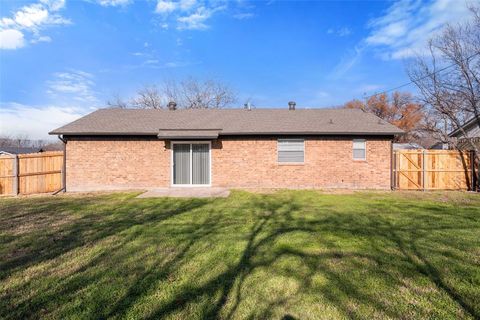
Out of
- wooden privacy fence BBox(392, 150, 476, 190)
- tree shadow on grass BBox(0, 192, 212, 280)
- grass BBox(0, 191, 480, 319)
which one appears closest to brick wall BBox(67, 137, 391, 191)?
wooden privacy fence BBox(392, 150, 476, 190)

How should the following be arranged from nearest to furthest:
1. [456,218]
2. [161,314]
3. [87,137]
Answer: [161,314] < [456,218] < [87,137]

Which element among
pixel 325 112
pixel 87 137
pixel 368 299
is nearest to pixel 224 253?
pixel 368 299

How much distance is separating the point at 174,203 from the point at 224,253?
491 cm

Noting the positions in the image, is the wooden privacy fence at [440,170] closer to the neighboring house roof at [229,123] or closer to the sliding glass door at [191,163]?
the neighboring house roof at [229,123]

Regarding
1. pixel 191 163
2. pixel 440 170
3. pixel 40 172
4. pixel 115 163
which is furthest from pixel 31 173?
pixel 440 170

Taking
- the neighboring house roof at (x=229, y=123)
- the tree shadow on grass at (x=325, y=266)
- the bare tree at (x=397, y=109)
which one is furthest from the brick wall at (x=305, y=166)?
the bare tree at (x=397, y=109)

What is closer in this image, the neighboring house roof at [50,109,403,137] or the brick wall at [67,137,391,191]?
the neighboring house roof at [50,109,403,137]

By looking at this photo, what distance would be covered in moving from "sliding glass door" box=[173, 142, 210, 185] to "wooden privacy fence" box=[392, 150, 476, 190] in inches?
377

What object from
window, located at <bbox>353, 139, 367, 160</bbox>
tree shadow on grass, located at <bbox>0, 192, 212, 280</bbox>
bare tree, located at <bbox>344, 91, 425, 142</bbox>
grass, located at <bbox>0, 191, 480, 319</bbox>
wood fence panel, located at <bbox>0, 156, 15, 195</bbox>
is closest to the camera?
grass, located at <bbox>0, 191, 480, 319</bbox>

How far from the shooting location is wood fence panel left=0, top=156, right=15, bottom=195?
10.9 meters

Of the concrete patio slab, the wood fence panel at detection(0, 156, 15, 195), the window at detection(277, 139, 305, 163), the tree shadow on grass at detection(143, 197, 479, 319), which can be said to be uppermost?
the window at detection(277, 139, 305, 163)

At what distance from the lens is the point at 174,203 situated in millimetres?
8922

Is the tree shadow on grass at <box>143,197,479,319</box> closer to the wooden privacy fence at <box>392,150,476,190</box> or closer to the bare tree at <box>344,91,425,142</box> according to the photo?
the wooden privacy fence at <box>392,150,476,190</box>

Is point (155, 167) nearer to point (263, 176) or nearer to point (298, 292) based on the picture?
point (263, 176)
